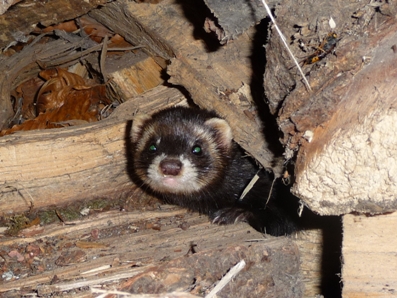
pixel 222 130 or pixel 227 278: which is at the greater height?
pixel 222 130

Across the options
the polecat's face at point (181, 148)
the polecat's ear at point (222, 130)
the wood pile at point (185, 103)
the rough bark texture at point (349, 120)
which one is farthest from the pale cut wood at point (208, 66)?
the rough bark texture at point (349, 120)

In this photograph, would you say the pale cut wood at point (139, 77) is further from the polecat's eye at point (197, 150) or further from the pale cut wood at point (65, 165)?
the polecat's eye at point (197, 150)

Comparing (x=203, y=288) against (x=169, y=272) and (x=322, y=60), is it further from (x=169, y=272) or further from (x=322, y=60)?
(x=322, y=60)

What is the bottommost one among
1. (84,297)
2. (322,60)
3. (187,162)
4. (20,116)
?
(84,297)

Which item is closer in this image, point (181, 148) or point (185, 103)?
point (181, 148)

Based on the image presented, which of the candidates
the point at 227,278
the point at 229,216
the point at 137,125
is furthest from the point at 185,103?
the point at 227,278

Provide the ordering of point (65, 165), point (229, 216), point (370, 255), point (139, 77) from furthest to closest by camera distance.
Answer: point (139, 77), point (229, 216), point (65, 165), point (370, 255)

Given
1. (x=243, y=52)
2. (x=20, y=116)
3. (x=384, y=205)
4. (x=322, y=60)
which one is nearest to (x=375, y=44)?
(x=322, y=60)

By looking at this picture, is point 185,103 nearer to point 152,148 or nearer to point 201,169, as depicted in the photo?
point 152,148
